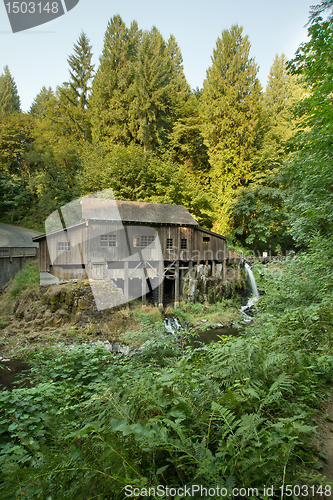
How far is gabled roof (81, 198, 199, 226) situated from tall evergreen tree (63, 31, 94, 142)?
14.2m

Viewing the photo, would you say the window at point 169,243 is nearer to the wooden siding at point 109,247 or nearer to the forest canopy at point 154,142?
the wooden siding at point 109,247

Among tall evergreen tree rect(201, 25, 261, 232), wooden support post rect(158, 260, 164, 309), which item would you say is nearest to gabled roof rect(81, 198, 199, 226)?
wooden support post rect(158, 260, 164, 309)

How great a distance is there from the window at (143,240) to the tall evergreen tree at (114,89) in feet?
42.4

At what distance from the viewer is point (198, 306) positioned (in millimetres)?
17203

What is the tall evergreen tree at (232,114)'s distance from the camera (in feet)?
76.6

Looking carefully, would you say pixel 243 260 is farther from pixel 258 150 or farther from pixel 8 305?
pixel 8 305

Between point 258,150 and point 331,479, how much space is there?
86.4 ft

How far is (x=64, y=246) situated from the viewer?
15.5m

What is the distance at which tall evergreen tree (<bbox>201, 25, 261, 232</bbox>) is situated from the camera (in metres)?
23.3

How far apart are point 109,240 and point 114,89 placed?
1902 centimetres

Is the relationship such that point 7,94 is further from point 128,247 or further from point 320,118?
point 320,118

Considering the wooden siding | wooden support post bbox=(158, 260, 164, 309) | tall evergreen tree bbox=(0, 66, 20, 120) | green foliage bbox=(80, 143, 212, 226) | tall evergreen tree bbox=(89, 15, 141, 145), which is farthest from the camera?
tall evergreen tree bbox=(0, 66, 20, 120)

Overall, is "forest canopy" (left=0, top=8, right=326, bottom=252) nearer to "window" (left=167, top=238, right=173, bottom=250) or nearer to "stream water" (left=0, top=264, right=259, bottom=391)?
"window" (left=167, top=238, right=173, bottom=250)

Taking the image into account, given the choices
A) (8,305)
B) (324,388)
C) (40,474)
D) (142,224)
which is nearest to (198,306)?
(142,224)
